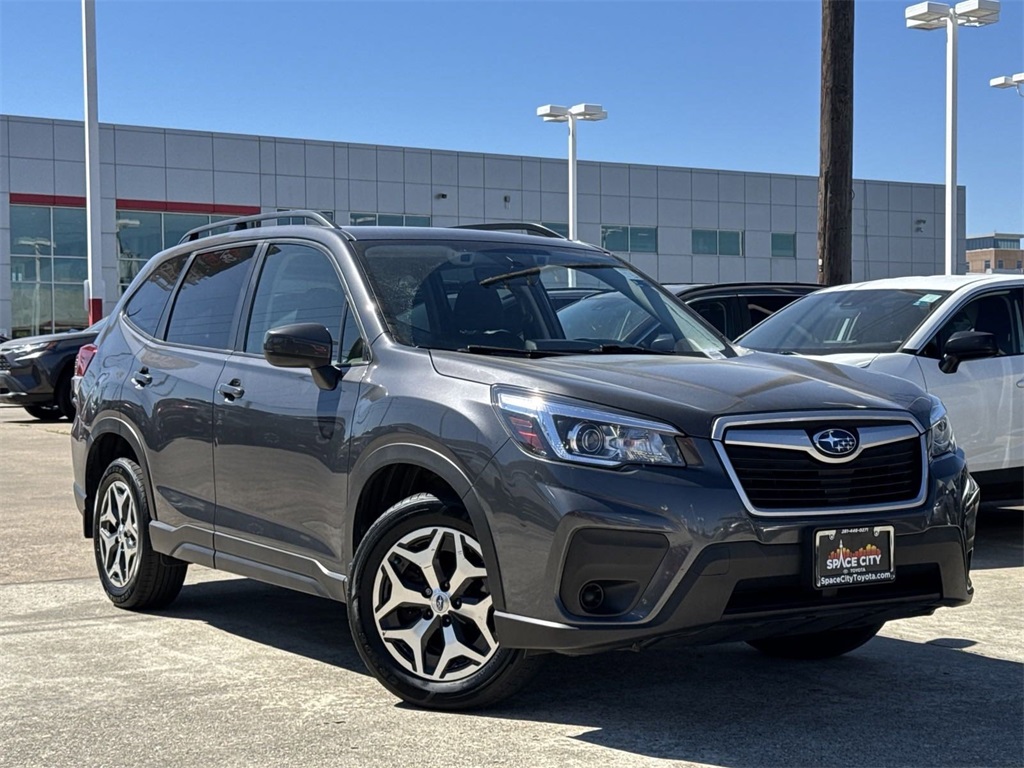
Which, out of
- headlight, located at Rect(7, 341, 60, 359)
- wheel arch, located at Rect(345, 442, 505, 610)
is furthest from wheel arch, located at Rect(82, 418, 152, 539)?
headlight, located at Rect(7, 341, 60, 359)

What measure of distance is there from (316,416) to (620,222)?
4929cm

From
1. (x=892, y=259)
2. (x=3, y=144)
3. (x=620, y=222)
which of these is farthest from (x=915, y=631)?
(x=892, y=259)

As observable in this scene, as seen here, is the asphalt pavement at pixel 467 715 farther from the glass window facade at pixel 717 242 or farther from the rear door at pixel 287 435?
the glass window facade at pixel 717 242

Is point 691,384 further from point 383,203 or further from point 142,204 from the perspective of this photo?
point 383,203

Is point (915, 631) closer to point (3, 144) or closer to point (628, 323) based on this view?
point (628, 323)

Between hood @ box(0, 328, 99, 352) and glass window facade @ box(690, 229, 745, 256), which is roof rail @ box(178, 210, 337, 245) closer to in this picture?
hood @ box(0, 328, 99, 352)

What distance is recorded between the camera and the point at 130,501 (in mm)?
6859

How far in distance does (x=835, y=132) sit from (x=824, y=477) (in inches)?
406

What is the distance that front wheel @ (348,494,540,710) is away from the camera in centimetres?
484

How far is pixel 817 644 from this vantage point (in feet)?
19.2

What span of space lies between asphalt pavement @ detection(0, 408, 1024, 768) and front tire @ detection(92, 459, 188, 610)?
109 millimetres

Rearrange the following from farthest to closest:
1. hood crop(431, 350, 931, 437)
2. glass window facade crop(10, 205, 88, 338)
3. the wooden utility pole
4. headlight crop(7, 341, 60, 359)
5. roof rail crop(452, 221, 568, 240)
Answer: glass window facade crop(10, 205, 88, 338)
headlight crop(7, 341, 60, 359)
the wooden utility pole
roof rail crop(452, 221, 568, 240)
hood crop(431, 350, 931, 437)

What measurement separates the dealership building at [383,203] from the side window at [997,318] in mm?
34161

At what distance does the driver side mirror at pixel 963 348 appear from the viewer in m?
8.27
